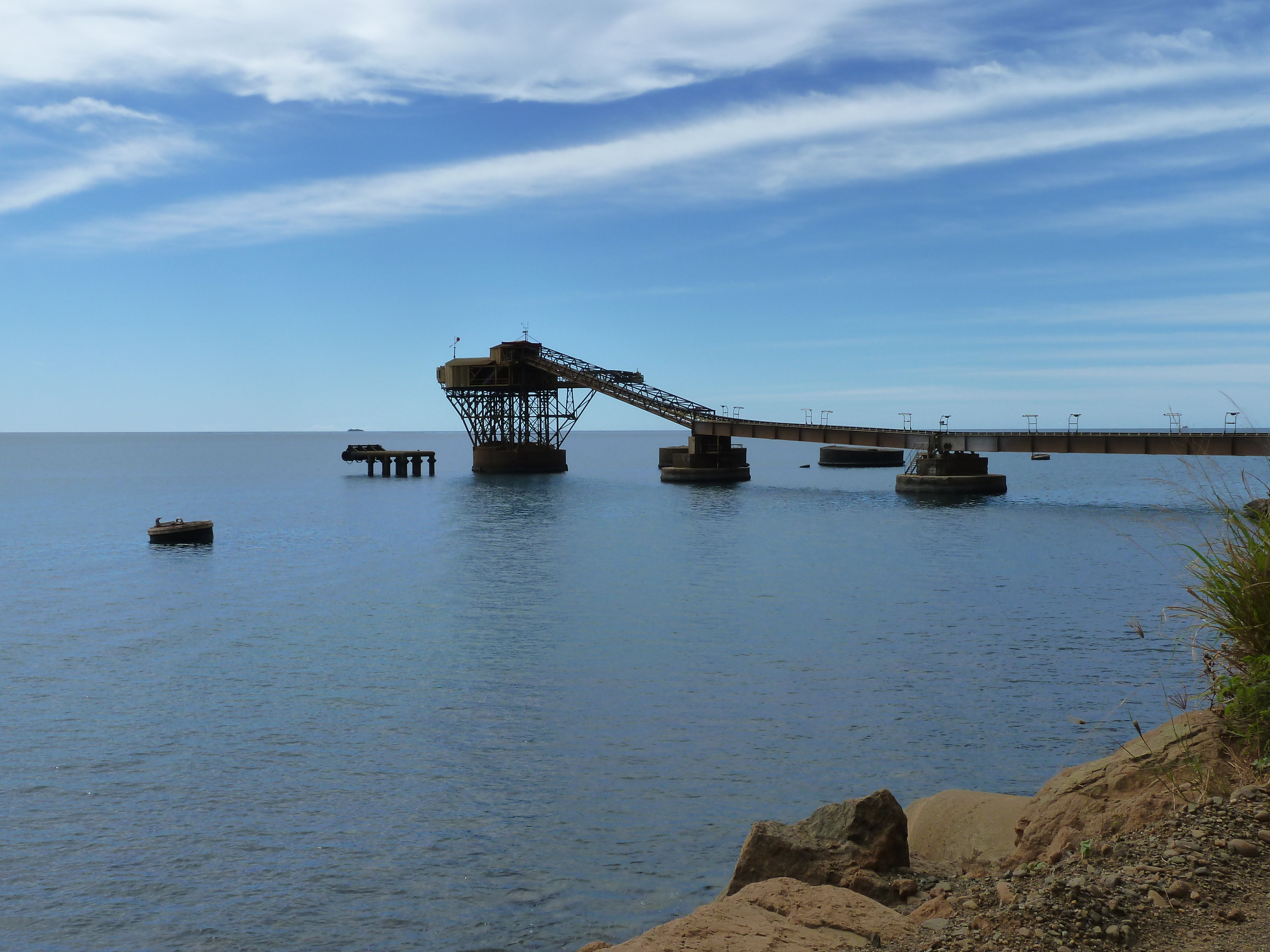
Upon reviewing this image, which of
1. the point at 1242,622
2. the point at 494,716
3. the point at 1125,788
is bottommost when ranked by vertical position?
the point at 494,716

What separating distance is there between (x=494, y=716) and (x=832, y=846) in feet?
33.0

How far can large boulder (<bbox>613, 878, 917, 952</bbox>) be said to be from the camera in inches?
284

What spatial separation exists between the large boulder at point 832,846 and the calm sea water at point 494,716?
5.67ft

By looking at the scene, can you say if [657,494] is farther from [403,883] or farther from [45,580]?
[403,883]

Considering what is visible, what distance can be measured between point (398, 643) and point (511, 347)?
228ft

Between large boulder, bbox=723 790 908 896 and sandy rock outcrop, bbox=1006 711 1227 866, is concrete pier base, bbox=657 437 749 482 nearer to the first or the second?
large boulder, bbox=723 790 908 896

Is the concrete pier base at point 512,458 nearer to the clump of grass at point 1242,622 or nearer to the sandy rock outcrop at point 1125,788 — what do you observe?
the sandy rock outcrop at point 1125,788

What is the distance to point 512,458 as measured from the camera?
4045 inches

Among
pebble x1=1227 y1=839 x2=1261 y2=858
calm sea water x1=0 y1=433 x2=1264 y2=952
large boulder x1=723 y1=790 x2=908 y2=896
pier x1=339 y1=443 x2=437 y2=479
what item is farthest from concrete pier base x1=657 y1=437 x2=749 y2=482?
pebble x1=1227 y1=839 x2=1261 y2=858

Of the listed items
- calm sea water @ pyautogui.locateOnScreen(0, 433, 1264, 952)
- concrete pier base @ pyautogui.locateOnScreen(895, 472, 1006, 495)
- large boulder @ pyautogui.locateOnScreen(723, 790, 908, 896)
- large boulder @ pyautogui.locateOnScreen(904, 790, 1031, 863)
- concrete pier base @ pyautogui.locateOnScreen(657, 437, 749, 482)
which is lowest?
calm sea water @ pyautogui.locateOnScreen(0, 433, 1264, 952)

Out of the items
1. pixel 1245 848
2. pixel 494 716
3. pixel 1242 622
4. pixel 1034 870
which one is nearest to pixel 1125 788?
pixel 1034 870

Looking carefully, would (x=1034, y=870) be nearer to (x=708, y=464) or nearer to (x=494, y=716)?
(x=494, y=716)

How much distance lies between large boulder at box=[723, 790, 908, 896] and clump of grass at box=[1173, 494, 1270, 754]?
3425 mm

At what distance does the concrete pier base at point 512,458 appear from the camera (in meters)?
103
